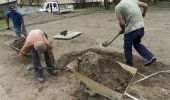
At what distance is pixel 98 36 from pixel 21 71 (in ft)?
17.9

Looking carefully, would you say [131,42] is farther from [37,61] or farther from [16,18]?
[16,18]

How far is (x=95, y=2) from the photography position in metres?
49.9

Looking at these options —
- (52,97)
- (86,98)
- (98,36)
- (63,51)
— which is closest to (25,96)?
(52,97)

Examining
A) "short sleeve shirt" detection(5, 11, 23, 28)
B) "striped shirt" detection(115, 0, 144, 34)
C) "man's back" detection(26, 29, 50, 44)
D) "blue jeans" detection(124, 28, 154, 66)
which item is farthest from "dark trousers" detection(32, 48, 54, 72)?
"short sleeve shirt" detection(5, 11, 23, 28)

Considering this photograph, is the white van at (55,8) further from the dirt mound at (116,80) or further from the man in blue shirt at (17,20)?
the dirt mound at (116,80)

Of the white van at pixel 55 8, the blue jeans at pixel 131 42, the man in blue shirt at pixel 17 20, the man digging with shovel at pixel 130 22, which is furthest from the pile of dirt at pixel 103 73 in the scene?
the white van at pixel 55 8

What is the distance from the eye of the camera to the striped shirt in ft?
25.7

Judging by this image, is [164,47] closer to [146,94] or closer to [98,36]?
[98,36]

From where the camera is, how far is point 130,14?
7.88m

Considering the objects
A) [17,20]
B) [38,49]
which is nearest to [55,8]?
[17,20]

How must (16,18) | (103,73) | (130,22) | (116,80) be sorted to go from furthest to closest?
(16,18) < (130,22) < (103,73) < (116,80)

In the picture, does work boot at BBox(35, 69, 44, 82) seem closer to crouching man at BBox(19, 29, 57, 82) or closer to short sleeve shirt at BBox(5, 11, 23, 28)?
crouching man at BBox(19, 29, 57, 82)

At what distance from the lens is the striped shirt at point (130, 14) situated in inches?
308

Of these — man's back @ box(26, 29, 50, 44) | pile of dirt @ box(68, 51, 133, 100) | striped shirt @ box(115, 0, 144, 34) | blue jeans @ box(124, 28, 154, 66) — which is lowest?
pile of dirt @ box(68, 51, 133, 100)
